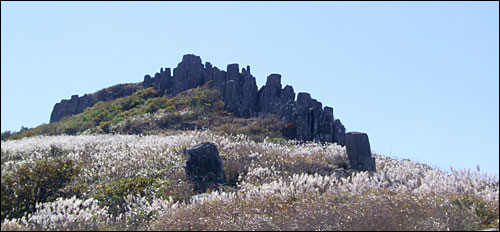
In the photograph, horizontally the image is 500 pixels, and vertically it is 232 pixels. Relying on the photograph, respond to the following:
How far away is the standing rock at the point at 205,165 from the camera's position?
13.6 m

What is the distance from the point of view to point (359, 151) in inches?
653

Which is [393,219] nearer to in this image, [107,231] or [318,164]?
[107,231]

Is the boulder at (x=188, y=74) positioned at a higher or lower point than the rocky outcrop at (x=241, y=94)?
higher

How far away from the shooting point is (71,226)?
8336 mm

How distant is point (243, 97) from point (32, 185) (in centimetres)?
2453

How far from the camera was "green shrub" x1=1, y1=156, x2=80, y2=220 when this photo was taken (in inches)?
449

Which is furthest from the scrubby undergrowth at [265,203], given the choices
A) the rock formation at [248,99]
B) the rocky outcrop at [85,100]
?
→ the rocky outcrop at [85,100]

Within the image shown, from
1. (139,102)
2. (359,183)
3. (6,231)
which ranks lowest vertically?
(6,231)

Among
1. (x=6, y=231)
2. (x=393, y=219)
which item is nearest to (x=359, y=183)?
(x=393, y=219)

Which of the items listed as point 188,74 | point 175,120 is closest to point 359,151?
point 175,120

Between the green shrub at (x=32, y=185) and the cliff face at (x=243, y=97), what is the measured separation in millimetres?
16395

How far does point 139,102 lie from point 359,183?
3613cm

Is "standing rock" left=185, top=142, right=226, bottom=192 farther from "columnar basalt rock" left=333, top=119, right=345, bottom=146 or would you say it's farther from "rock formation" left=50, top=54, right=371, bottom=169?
"columnar basalt rock" left=333, top=119, right=345, bottom=146

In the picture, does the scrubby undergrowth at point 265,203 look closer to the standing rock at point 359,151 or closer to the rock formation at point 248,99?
the standing rock at point 359,151
